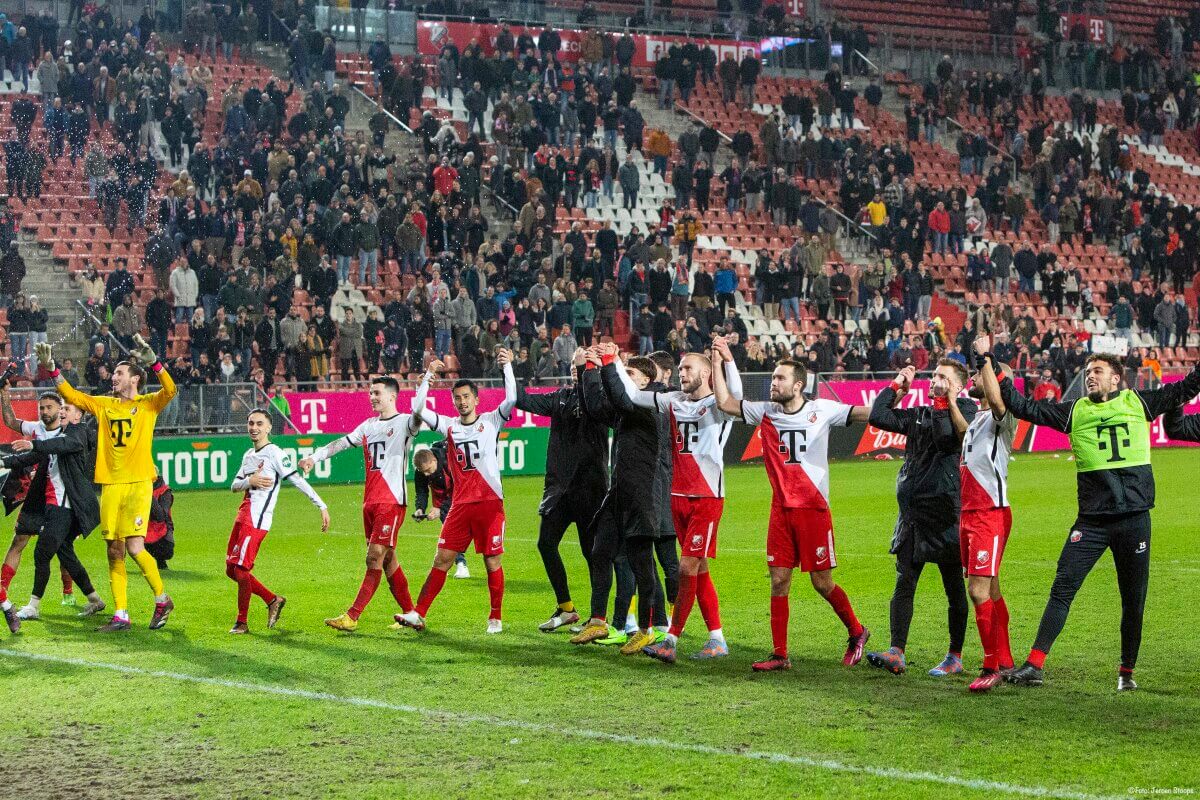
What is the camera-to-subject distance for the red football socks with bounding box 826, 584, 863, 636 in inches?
411

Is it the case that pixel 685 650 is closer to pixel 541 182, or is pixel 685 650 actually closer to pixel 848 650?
pixel 848 650

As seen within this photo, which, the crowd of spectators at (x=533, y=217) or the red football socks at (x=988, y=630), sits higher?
the crowd of spectators at (x=533, y=217)

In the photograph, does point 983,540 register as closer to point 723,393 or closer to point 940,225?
Result: point 723,393

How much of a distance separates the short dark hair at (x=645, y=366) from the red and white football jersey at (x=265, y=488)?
289 centimetres

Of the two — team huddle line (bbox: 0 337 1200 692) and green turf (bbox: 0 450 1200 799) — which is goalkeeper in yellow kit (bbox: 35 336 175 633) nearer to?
team huddle line (bbox: 0 337 1200 692)

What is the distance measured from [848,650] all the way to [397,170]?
25.4m

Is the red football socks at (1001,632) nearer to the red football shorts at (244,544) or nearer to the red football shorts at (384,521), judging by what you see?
the red football shorts at (384,521)

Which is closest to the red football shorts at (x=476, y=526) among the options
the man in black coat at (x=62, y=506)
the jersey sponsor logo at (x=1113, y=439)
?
the man in black coat at (x=62, y=506)

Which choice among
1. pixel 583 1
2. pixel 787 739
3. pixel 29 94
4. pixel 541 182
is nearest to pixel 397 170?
pixel 541 182

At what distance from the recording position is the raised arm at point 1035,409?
966cm

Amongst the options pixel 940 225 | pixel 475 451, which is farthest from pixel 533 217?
pixel 475 451

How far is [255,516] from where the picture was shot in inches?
489

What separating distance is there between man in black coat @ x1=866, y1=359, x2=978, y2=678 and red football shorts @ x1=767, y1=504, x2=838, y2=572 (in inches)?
19.5

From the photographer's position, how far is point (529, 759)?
784cm
